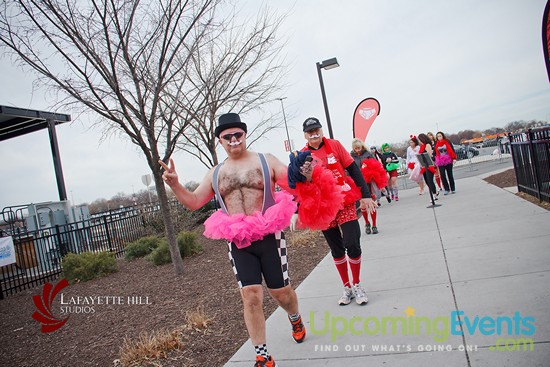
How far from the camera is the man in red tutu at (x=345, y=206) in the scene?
3.91 meters

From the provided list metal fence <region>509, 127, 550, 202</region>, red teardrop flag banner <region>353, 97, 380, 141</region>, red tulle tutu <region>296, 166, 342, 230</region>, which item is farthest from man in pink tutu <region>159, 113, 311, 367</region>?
red teardrop flag banner <region>353, 97, 380, 141</region>

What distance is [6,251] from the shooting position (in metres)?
8.82

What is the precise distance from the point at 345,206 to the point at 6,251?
28.5 ft

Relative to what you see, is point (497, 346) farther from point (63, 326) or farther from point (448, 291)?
point (63, 326)

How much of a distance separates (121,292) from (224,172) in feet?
15.4

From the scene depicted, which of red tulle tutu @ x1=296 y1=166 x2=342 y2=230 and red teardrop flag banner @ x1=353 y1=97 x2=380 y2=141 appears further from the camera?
red teardrop flag banner @ x1=353 y1=97 x2=380 y2=141

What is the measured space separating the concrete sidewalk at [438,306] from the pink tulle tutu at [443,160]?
13.9 feet

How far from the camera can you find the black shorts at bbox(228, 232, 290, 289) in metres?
3.05

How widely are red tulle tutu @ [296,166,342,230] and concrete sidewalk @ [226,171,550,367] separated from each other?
105cm

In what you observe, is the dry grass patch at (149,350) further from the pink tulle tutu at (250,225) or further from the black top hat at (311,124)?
the black top hat at (311,124)

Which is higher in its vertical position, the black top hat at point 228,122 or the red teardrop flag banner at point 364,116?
the red teardrop flag banner at point 364,116

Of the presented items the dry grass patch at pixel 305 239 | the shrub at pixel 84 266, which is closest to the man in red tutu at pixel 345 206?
the dry grass patch at pixel 305 239

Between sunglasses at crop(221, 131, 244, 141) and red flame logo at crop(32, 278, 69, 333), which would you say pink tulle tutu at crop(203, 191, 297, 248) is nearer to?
sunglasses at crop(221, 131, 244, 141)

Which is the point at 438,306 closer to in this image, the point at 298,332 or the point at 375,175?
the point at 298,332
